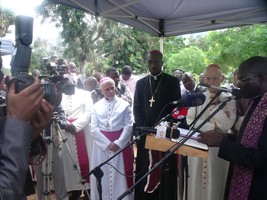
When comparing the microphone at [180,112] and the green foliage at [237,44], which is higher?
the green foliage at [237,44]

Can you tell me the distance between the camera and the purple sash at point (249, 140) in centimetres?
238

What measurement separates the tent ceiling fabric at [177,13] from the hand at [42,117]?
11.3 ft

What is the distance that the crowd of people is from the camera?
109cm

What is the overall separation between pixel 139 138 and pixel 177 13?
293cm

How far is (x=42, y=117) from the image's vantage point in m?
1.24

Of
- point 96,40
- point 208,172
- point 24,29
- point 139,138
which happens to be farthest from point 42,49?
point 24,29

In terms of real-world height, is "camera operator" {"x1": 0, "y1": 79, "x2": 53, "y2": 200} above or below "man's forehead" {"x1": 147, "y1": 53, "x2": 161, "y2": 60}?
below

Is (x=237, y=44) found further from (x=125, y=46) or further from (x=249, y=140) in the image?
(x=249, y=140)

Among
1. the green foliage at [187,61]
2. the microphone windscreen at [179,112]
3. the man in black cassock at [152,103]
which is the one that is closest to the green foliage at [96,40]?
the green foliage at [187,61]

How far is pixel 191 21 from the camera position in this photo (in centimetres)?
561

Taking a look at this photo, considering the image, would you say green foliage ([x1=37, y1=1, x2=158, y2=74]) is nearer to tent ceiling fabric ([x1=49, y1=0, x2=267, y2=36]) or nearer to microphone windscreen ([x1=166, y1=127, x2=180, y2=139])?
→ tent ceiling fabric ([x1=49, y1=0, x2=267, y2=36])

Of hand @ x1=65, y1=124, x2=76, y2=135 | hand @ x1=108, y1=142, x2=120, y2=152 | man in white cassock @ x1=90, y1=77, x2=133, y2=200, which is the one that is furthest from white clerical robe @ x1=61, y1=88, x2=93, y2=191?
hand @ x1=108, y1=142, x2=120, y2=152

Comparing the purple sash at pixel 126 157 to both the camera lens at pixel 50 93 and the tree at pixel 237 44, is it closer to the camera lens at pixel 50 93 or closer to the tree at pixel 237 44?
the camera lens at pixel 50 93

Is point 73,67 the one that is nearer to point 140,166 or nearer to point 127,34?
point 140,166
